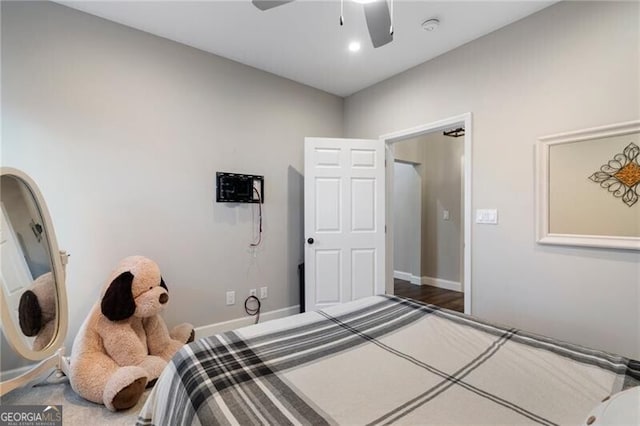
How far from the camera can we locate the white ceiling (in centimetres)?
212

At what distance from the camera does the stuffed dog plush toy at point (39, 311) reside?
5.27 ft

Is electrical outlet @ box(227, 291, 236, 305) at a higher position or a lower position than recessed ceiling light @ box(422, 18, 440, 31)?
lower

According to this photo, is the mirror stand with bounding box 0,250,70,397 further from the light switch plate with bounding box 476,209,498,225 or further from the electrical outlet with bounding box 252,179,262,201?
the light switch plate with bounding box 476,209,498,225

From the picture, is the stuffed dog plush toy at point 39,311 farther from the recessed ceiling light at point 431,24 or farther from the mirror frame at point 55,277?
the recessed ceiling light at point 431,24

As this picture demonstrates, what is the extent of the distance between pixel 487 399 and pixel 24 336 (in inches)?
87.5

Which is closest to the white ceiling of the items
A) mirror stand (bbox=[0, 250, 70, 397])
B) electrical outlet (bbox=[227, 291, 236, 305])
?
mirror stand (bbox=[0, 250, 70, 397])

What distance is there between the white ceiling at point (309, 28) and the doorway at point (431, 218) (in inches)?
66.1

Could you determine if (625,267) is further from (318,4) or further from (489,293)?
(318,4)

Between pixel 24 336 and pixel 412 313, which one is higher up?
pixel 412 313

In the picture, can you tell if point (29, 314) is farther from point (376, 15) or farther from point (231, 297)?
point (376, 15)

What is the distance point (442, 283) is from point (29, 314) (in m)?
4.65

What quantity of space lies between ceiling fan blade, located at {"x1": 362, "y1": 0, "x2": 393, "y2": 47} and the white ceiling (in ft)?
2.08

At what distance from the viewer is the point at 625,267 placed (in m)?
1.79

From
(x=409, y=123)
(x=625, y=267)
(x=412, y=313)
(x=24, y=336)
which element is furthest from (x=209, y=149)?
(x=625, y=267)
